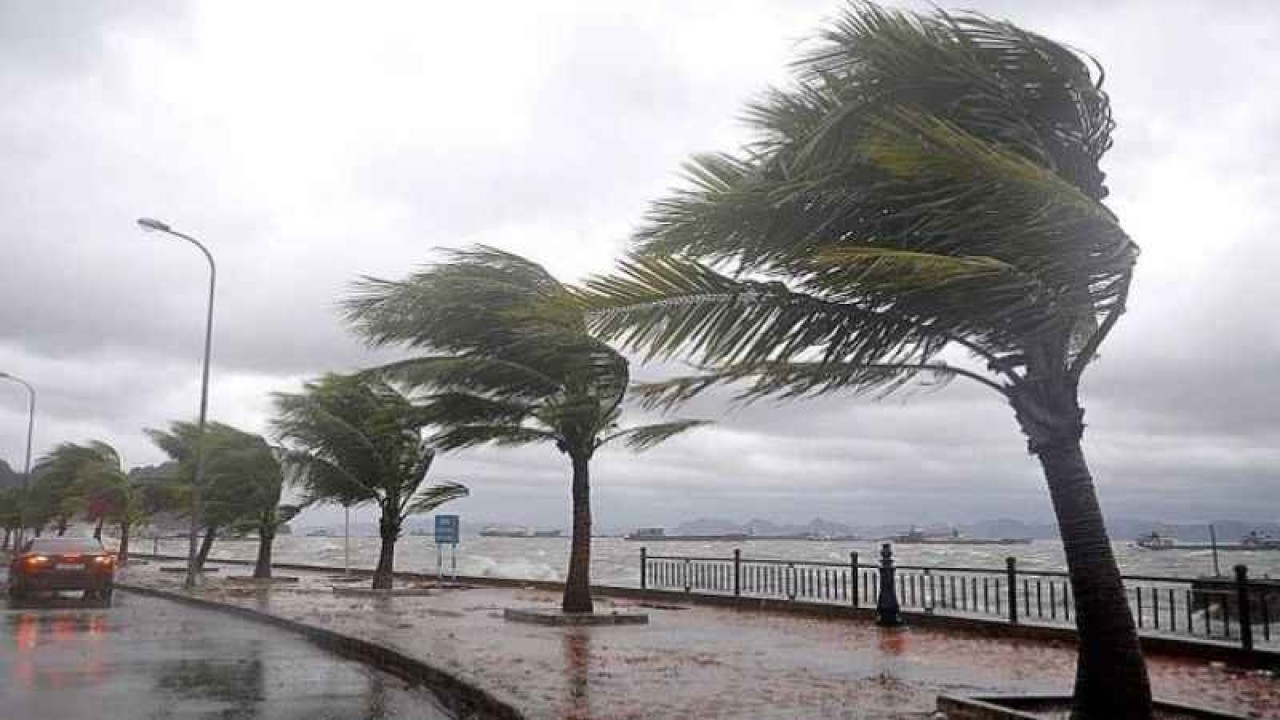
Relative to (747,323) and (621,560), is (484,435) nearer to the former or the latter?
(747,323)

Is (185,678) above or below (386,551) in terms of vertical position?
below

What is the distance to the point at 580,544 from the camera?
58.0 feet

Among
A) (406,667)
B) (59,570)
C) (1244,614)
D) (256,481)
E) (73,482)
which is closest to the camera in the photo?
(406,667)

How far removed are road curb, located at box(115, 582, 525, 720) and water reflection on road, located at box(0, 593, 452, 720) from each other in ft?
0.56

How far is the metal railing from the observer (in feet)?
41.0

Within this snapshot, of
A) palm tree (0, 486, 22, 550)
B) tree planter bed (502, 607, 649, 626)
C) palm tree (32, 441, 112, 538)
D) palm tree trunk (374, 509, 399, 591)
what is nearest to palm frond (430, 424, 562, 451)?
tree planter bed (502, 607, 649, 626)

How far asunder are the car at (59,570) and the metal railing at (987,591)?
11.7 metres

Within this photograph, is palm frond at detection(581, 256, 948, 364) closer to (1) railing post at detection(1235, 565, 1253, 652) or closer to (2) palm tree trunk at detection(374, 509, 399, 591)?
(1) railing post at detection(1235, 565, 1253, 652)

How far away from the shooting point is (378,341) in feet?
61.5

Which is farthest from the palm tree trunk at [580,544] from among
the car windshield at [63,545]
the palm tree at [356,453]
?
the car windshield at [63,545]

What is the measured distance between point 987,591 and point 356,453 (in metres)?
15.1

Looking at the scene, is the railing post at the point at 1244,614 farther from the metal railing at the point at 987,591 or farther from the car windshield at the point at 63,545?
the car windshield at the point at 63,545

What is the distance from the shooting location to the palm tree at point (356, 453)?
25.8 m

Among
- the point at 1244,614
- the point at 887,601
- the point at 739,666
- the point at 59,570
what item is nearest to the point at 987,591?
the point at 887,601
